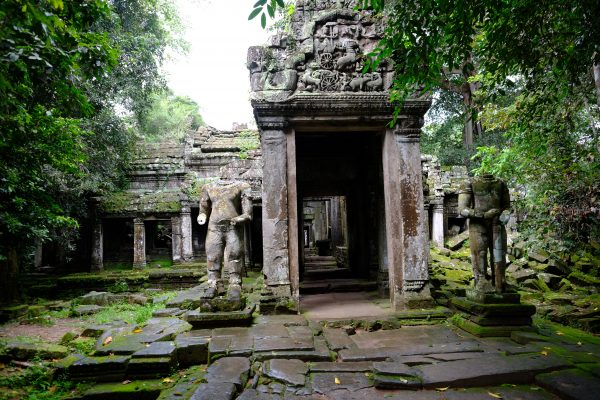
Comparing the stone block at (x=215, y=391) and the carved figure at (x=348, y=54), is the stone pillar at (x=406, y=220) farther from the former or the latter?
the stone block at (x=215, y=391)

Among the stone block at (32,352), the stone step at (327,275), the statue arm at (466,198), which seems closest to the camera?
the stone block at (32,352)

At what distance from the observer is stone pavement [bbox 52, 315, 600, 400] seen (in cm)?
327

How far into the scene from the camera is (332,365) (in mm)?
3805

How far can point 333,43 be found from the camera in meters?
6.13

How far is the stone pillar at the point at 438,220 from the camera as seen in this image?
14.9 meters

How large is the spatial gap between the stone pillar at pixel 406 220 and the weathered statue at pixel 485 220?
841 millimetres

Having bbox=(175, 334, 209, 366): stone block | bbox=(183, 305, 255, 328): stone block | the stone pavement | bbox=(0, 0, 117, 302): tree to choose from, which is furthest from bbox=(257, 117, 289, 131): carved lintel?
bbox=(175, 334, 209, 366): stone block

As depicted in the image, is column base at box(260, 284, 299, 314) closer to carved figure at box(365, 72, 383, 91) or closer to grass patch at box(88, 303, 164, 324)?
grass patch at box(88, 303, 164, 324)

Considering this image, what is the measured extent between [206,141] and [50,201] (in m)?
8.61

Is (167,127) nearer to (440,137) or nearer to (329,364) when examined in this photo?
(440,137)

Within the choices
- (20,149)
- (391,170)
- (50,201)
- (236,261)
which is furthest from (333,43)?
(50,201)

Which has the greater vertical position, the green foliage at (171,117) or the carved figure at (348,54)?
the green foliage at (171,117)

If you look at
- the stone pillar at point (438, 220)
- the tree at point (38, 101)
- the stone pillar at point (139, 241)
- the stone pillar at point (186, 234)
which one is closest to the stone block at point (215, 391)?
the tree at point (38, 101)

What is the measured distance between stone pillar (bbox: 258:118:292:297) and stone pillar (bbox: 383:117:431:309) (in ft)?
5.74
